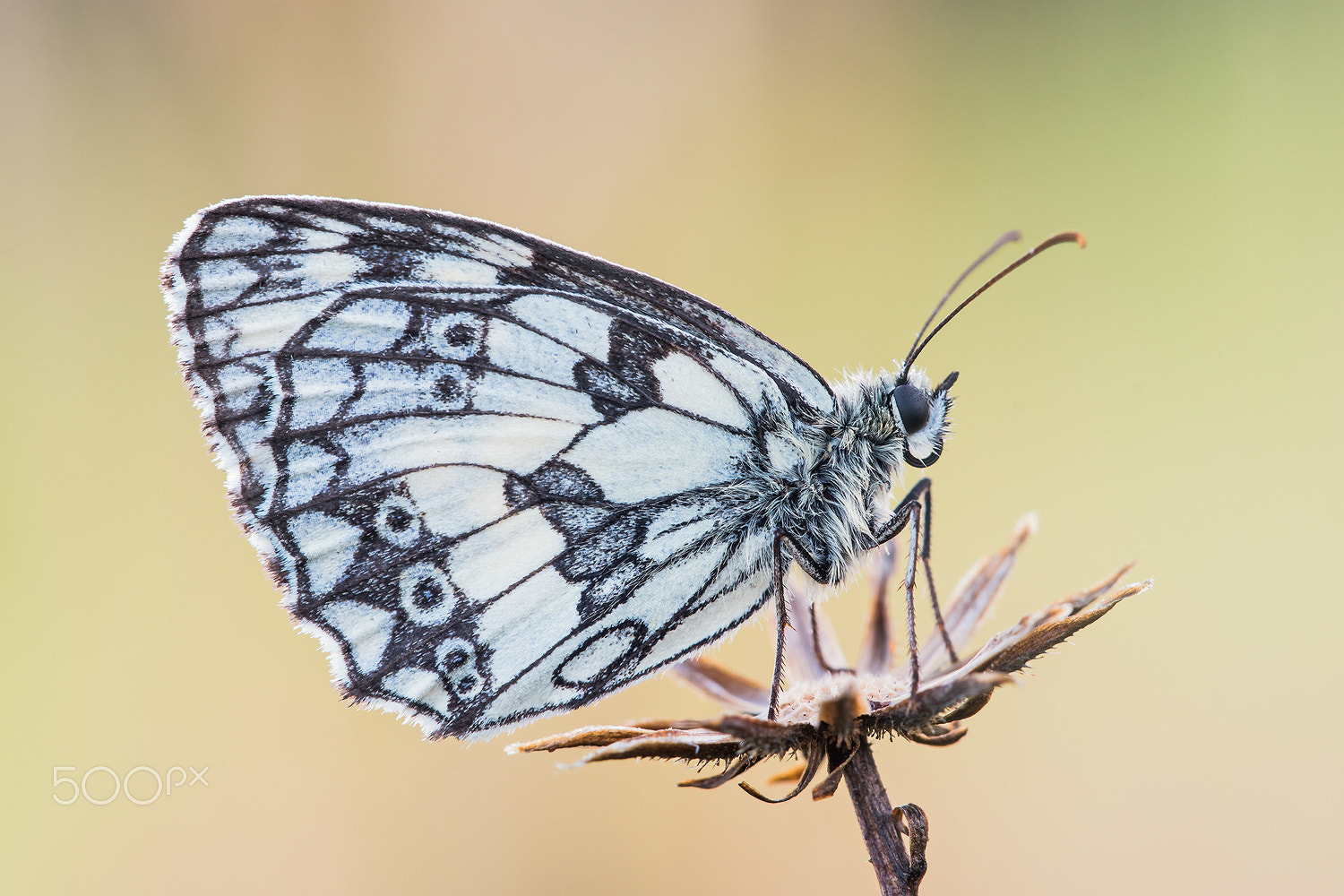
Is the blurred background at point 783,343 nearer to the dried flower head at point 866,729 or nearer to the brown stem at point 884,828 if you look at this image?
the dried flower head at point 866,729

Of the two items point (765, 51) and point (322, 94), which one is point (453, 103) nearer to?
point (322, 94)

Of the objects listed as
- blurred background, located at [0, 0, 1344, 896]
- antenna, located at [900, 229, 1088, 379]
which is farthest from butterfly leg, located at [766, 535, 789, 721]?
blurred background, located at [0, 0, 1344, 896]

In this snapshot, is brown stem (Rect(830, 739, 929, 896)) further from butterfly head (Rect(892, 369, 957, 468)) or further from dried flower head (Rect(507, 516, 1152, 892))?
butterfly head (Rect(892, 369, 957, 468))

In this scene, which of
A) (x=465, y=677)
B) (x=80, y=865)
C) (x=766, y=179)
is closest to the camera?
(x=465, y=677)

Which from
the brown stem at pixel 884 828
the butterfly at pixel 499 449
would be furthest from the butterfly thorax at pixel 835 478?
the brown stem at pixel 884 828

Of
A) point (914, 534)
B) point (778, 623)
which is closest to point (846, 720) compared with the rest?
point (778, 623)

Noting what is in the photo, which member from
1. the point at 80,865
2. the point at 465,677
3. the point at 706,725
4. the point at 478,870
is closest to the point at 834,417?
the point at 706,725

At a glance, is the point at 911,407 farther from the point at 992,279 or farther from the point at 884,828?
the point at 884,828
